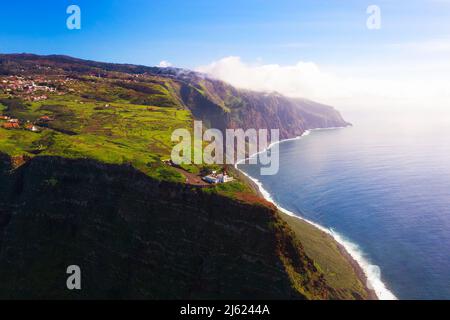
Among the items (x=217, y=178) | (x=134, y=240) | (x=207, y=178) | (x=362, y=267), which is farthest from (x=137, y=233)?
(x=362, y=267)

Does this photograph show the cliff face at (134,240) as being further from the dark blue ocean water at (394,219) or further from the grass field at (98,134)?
the dark blue ocean water at (394,219)

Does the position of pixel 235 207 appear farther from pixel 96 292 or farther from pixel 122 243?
pixel 96 292

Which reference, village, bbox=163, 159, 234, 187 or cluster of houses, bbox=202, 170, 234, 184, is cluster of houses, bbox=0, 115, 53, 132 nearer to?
village, bbox=163, 159, 234, 187

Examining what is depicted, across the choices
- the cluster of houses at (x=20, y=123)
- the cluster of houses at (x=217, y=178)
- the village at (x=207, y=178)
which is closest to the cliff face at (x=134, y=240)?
the village at (x=207, y=178)

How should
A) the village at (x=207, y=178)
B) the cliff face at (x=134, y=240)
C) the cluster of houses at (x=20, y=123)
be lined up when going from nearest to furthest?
the cliff face at (x=134, y=240), the village at (x=207, y=178), the cluster of houses at (x=20, y=123)

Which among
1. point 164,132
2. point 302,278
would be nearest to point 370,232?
point 302,278

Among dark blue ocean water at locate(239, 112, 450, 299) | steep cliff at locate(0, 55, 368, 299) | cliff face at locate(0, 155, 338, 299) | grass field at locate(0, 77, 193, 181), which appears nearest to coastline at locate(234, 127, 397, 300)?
dark blue ocean water at locate(239, 112, 450, 299)
